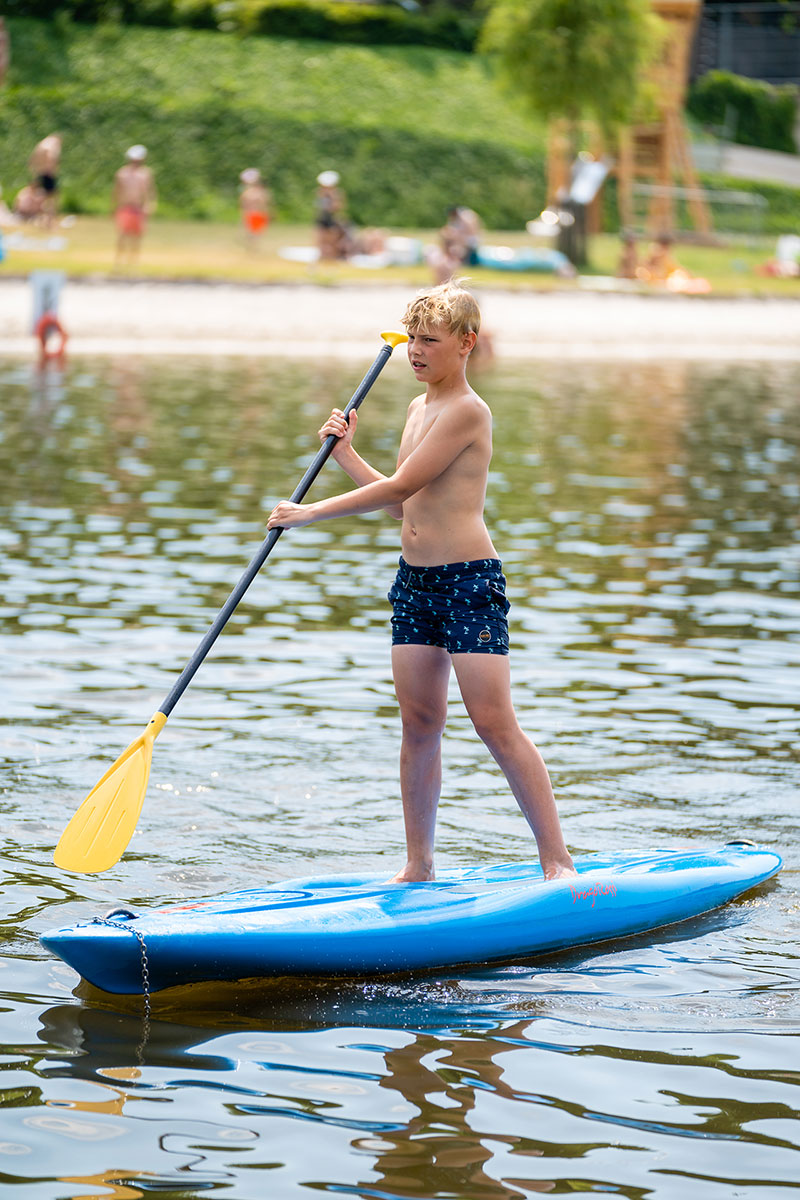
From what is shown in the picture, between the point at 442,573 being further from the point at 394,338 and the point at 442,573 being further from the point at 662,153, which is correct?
the point at 662,153

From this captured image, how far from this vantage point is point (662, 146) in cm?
4406

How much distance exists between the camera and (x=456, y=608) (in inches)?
187

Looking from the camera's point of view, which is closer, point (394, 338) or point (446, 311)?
point (446, 311)

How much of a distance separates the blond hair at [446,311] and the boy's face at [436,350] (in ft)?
0.04

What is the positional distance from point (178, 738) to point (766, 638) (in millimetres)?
3288

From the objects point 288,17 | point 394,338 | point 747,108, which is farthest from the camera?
point 747,108

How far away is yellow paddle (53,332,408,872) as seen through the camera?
4762mm

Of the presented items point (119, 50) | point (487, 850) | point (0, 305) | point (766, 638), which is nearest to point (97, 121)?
point (119, 50)

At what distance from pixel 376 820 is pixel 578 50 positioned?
32.7 m

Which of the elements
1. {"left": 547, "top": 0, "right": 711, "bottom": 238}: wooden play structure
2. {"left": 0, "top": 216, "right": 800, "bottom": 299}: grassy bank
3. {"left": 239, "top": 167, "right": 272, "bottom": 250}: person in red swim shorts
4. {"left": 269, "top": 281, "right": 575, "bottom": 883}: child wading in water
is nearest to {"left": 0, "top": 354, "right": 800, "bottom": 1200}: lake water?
{"left": 269, "top": 281, "right": 575, "bottom": 883}: child wading in water

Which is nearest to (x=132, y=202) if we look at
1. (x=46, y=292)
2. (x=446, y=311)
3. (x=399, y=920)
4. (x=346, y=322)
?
(x=346, y=322)

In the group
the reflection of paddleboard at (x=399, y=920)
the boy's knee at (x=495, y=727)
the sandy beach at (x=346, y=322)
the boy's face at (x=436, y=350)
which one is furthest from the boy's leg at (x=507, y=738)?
the sandy beach at (x=346, y=322)

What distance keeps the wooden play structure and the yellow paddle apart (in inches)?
1481

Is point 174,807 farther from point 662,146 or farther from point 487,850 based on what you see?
point 662,146
